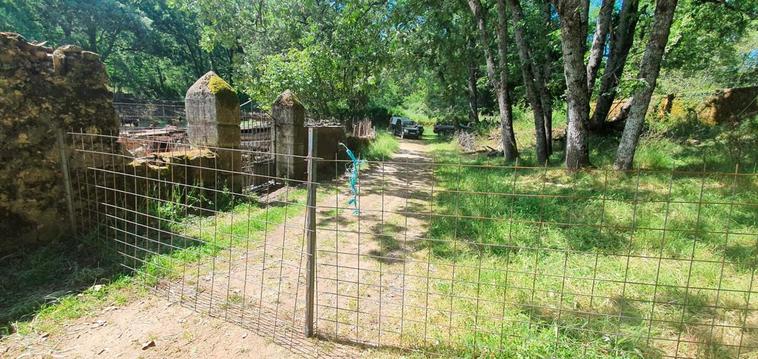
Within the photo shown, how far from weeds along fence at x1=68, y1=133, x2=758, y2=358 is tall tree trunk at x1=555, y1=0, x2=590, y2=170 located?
4.08ft

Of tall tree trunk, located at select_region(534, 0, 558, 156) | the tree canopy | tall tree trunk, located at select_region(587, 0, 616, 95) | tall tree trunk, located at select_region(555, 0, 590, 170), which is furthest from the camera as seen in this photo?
tall tree trunk, located at select_region(534, 0, 558, 156)

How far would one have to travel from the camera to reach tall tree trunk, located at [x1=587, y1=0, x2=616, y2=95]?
306 inches

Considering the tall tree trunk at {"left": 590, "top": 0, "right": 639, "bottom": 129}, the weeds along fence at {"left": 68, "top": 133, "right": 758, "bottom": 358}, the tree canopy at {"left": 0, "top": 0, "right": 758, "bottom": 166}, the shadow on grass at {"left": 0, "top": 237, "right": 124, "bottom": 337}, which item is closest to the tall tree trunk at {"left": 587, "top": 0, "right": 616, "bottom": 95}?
the tree canopy at {"left": 0, "top": 0, "right": 758, "bottom": 166}

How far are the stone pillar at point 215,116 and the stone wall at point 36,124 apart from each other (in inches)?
76.9

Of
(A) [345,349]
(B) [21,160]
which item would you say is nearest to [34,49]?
(B) [21,160]

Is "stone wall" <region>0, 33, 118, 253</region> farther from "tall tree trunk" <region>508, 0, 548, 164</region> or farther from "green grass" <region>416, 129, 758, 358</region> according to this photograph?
"tall tree trunk" <region>508, 0, 548, 164</region>

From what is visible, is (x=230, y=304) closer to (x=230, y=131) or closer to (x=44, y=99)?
(x=44, y=99)

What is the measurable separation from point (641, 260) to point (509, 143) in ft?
22.7

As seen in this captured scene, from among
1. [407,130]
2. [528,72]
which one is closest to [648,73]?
[528,72]

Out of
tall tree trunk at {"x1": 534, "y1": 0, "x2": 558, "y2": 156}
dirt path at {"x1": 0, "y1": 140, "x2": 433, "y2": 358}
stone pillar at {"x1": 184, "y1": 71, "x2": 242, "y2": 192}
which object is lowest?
dirt path at {"x1": 0, "y1": 140, "x2": 433, "y2": 358}

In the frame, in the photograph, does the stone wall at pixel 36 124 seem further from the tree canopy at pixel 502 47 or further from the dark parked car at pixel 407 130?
the dark parked car at pixel 407 130

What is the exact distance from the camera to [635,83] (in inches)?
243

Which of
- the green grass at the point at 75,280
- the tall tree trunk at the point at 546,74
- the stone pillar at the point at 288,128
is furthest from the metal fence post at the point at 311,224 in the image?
the tall tree trunk at the point at 546,74

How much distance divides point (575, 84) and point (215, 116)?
6.89m
